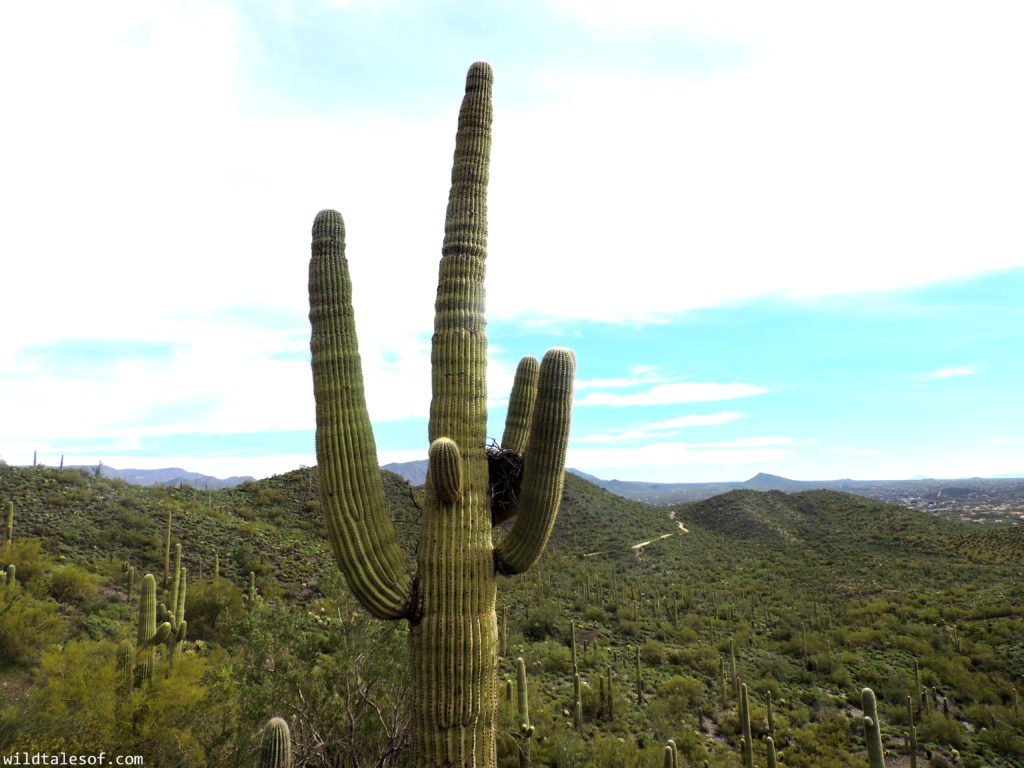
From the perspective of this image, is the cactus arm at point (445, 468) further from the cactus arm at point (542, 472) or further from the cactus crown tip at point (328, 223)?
the cactus crown tip at point (328, 223)

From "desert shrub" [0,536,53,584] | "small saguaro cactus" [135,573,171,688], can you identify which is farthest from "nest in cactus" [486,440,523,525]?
"desert shrub" [0,536,53,584]

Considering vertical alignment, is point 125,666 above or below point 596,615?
above

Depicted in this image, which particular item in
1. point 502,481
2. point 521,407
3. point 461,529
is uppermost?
point 521,407

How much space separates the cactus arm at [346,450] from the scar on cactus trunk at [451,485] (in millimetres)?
11

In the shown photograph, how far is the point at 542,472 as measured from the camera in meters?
5.59

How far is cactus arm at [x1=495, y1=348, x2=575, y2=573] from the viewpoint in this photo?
550 centimetres

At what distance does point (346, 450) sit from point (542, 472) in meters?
1.93

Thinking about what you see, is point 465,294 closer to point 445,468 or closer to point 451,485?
point 445,468

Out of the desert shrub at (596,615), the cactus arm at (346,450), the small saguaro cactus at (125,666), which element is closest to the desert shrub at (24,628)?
the small saguaro cactus at (125,666)

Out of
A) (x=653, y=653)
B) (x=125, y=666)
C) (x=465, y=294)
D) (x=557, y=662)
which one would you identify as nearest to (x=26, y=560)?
(x=125, y=666)

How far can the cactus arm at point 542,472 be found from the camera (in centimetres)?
550

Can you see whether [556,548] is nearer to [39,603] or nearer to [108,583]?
[108,583]

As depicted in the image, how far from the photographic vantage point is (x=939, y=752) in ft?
48.0

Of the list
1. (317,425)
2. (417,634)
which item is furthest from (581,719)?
(317,425)
